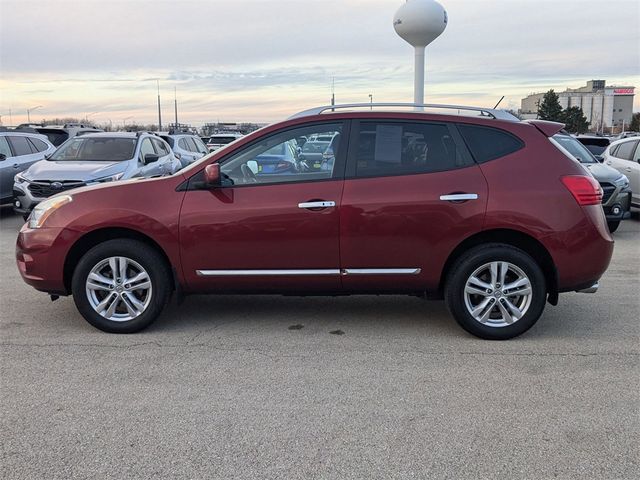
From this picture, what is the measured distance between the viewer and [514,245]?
4.73 meters

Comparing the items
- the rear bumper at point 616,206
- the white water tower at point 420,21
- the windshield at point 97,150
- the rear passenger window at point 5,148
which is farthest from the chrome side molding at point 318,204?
the white water tower at point 420,21

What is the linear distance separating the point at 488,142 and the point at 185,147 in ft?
44.2

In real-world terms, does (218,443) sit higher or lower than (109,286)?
lower

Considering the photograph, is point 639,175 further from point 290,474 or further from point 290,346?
point 290,474

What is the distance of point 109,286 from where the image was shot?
15.6 ft

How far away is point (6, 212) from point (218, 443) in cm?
1183

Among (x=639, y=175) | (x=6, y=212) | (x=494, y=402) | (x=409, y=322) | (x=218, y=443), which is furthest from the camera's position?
(x=6, y=212)

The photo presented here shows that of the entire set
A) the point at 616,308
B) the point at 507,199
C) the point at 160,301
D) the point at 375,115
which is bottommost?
the point at 616,308

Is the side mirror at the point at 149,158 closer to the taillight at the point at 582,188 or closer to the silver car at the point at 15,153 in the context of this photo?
the silver car at the point at 15,153

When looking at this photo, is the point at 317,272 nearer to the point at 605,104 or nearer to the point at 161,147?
the point at 161,147

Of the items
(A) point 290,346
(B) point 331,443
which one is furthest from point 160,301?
(B) point 331,443

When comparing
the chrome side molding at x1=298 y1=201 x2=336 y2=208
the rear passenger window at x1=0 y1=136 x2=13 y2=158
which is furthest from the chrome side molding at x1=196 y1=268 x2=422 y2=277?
the rear passenger window at x1=0 y1=136 x2=13 y2=158

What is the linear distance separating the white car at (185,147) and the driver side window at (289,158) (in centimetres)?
1060

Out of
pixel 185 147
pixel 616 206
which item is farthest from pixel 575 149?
pixel 185 147
